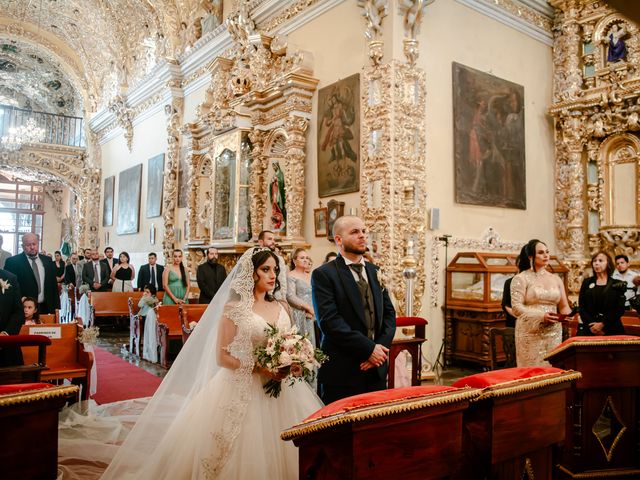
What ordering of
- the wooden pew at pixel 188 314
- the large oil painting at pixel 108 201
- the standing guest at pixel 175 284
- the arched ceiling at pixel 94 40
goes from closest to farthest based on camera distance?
the wooden pew at pixel 188 314 < the standing guest at pixel 175 284 < the arched ceiling at pixel 94 40 < the large oil painting at pixel 108 201

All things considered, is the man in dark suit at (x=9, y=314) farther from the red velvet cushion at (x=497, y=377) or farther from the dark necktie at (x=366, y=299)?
the red velvet cushion at (x=497, y=377)

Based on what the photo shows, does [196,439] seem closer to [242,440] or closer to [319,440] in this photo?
[242,440]

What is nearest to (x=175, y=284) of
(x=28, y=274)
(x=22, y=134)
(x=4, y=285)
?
(x=28, y=274)

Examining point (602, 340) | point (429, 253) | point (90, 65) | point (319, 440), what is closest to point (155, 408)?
point (319, 440)

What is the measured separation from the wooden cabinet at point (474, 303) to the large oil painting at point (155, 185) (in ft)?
34.8

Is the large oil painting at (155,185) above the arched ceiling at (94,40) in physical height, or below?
below

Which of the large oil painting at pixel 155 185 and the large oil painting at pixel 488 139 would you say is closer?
the large oil painting at pixel 488 139

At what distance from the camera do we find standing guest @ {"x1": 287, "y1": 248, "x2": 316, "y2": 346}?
241 inches

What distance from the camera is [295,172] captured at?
33.2 feet

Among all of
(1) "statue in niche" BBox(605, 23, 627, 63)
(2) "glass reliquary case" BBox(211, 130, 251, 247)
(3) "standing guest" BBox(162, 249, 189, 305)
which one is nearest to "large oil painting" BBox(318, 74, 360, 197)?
(2) "glass reliquary case" BBox(211, 130, 251, 247)

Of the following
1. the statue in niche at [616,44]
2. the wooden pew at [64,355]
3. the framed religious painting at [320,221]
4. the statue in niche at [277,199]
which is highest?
the statue in niche at [616,44]

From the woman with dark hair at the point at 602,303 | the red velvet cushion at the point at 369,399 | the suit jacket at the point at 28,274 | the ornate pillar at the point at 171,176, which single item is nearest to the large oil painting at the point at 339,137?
the woman with dark hair at the point at 602,303

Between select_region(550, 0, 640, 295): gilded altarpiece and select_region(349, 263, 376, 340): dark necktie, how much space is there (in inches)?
318

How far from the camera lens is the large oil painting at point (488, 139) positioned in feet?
31.4
